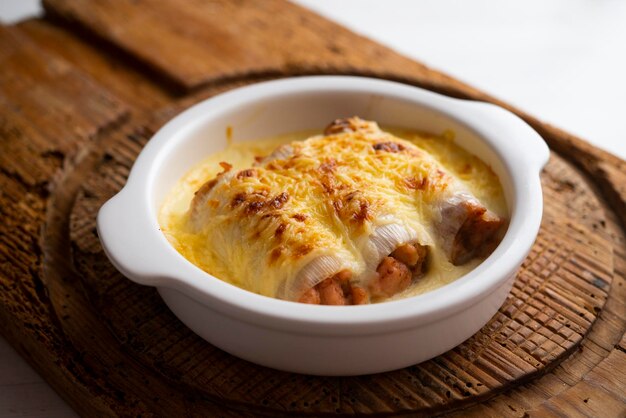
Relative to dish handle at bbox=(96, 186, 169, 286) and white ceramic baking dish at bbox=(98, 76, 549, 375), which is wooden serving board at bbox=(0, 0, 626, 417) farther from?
dish handle at bbox=(96, 186, 169, 286)

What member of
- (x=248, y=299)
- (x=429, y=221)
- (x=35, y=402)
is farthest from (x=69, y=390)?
(x=429, y=221)

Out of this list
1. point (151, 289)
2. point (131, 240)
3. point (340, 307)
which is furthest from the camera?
point (151, 289)

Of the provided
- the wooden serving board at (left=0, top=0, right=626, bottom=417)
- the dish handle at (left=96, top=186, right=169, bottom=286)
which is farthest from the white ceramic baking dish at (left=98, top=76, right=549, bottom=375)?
the wooden serving board at (left=0, top=0, right=626, bottom=417)

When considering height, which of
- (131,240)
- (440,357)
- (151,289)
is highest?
(440,357)

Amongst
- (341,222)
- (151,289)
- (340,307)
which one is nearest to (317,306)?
(340,307)

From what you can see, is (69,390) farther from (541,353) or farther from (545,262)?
(545,262)

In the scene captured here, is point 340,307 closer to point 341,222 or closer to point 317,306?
point 317,306
